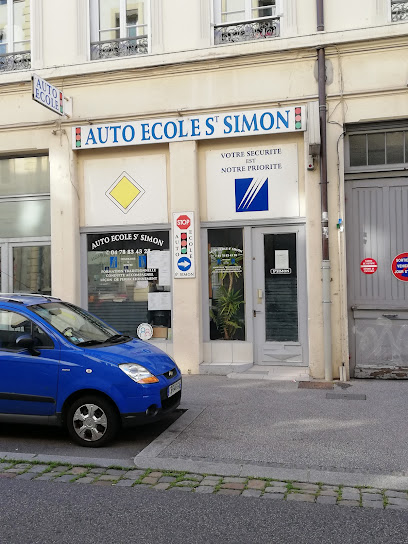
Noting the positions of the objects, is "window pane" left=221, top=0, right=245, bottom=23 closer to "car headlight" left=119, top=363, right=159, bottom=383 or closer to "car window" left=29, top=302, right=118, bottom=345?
"car window" left=29, top=302, right=118, bottom=345

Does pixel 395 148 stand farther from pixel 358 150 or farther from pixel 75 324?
pixel 75 324

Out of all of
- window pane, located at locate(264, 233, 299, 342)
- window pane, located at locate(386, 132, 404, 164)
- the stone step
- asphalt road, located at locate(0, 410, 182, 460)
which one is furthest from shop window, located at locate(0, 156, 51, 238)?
window pane, located at locate(386, 132, 404, 164)

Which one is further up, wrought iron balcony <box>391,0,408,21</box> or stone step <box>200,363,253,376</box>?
wrought iron balcony <box>391,0,408,21</box>

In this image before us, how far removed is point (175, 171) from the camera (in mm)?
10016

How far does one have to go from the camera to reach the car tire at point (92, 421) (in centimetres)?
600

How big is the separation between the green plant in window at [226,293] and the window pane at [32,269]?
10.6ft

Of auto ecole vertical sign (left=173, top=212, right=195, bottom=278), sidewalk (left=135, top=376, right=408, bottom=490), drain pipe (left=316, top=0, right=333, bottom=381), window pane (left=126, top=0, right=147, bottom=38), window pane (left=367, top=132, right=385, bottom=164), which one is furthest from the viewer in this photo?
window pane (left=126, top=0, right=147, bottom=38)

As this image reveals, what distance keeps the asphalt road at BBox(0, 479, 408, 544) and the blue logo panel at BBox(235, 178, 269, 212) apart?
600 centimetres

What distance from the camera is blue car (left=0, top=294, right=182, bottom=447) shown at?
598cm

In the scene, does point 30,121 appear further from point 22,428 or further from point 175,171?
point 22,428

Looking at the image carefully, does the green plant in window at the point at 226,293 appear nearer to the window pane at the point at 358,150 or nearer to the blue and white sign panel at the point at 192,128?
the blue and white sign panel at the point at 192,128

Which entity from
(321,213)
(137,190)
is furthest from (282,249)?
(137,190)

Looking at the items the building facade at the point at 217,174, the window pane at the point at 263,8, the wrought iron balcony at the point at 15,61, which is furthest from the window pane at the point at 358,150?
the wrought iron balcony at the point at 15,61

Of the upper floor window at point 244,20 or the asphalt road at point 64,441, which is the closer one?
the asphalt road at point 64,441
